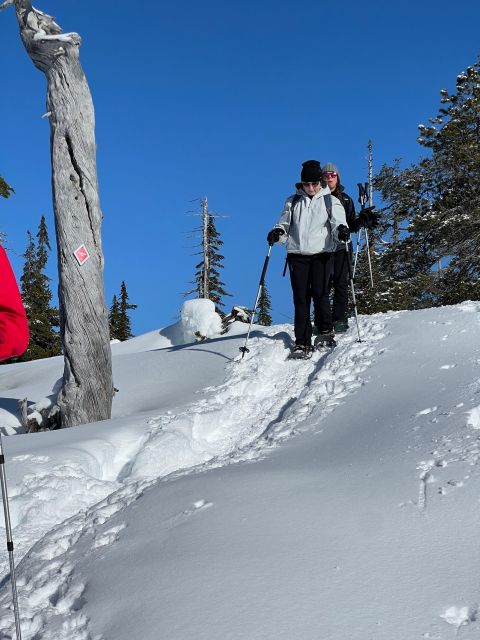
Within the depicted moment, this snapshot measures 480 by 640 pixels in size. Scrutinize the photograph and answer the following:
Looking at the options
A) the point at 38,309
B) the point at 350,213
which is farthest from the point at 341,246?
the point at 38,309

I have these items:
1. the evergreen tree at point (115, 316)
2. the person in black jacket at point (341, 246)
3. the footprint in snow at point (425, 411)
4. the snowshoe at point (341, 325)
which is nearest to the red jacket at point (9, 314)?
the footprint in snow at point (425, 411)

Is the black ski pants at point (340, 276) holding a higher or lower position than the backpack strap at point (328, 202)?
lower

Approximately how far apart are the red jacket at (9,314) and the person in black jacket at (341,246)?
6.02 meters

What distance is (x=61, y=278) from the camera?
741 cm

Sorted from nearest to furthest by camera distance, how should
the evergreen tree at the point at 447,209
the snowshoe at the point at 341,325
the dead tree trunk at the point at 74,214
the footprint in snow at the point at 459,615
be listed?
the footprint in snow at the point at 459,615
the dead tree trunk at the point at 74,214
the snowshoe at the point at 341,325
the evergreen tree at the point at 447,209

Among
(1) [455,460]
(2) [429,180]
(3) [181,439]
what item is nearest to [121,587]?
(1) [455,460]

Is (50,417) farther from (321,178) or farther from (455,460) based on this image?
(455,460)

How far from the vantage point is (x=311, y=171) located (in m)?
7.36

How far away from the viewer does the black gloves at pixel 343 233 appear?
730 centimetres

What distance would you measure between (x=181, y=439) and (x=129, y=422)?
779 mm

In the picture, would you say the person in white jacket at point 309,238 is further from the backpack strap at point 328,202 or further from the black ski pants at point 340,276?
the black ski pants at point 340,276

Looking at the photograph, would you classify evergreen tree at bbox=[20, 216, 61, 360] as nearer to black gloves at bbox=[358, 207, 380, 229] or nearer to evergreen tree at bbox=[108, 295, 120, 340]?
evergreen tree at bbox=[108, 295, 120, 340]

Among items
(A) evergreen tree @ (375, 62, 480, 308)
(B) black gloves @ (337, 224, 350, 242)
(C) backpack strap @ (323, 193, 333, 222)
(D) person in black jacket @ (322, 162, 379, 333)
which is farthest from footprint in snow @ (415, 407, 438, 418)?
(A) evergreen tree @ (375, 62, 480, 308)

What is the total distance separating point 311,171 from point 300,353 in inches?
96.4
